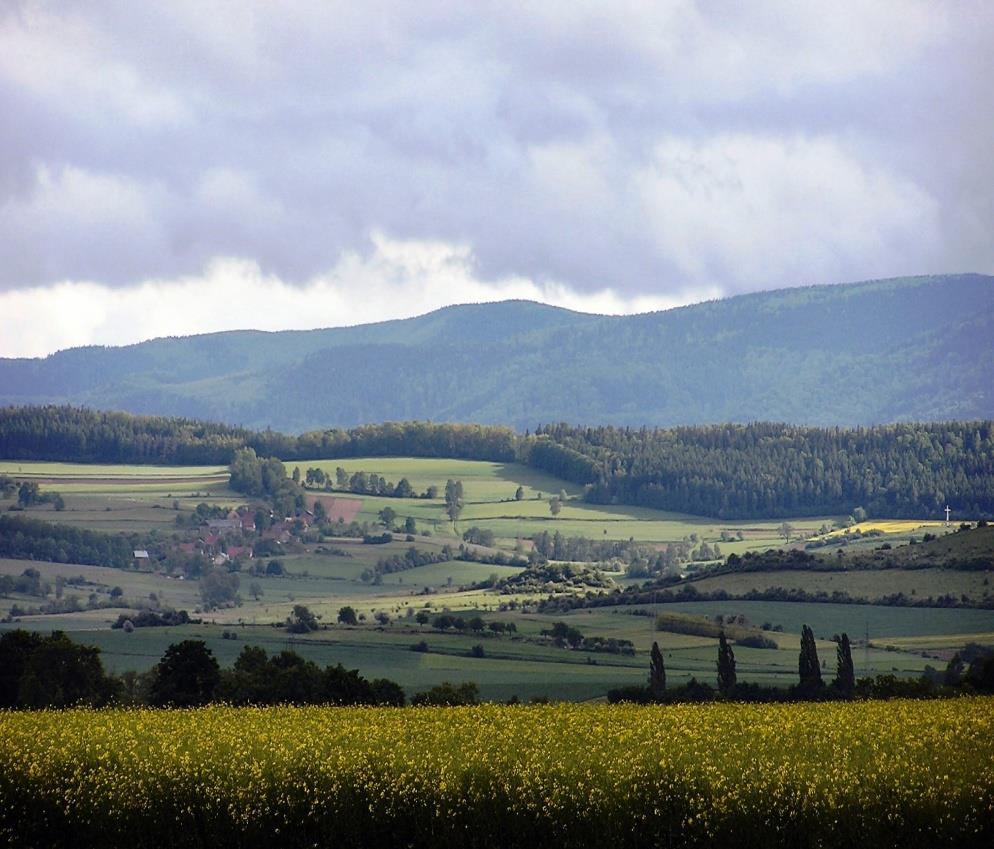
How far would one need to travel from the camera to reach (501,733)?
53.2 metres

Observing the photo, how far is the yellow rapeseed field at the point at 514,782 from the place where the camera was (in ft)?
151

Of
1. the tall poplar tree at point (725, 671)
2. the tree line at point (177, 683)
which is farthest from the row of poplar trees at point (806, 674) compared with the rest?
the tree line at point (177, 683)

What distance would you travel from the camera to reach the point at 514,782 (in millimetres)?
48406

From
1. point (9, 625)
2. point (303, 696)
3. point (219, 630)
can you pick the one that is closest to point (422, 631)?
point (219, 630)

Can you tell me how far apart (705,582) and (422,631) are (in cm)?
4441

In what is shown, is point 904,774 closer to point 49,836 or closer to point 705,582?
point 49,836

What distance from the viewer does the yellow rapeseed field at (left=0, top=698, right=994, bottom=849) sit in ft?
151

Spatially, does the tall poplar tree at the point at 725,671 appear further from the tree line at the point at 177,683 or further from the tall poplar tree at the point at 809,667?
the tree line at the point at 177,683

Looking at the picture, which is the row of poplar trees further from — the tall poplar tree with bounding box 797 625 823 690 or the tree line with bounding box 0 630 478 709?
the tree line with bounding box 0 630 478 709

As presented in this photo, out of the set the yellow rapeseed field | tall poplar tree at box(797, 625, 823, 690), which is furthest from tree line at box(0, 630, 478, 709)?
the yellow rapeseed field

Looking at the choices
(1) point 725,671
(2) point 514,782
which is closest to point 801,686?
(1) point 725,671

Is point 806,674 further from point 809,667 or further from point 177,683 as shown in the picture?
point 177,683

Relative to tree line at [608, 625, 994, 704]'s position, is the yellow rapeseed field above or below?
above

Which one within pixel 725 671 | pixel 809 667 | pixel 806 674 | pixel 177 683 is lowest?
pixel 725 671
